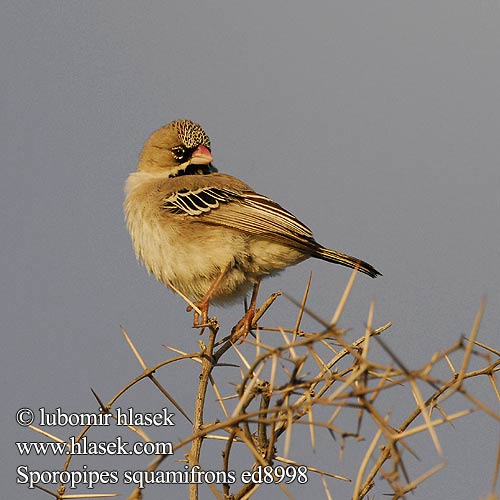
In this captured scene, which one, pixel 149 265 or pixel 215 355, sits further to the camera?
pixel 149 265

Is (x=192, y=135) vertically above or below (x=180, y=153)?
above

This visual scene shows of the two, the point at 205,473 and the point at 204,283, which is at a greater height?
the point at 204,283

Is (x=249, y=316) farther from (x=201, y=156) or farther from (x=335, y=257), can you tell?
(x=201, y=156)

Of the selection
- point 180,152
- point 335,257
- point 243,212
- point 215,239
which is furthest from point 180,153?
point 335,257

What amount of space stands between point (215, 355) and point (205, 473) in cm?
90

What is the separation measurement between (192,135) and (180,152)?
0.60ft

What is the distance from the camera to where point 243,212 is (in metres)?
6.45

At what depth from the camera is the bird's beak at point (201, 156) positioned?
24.5ft

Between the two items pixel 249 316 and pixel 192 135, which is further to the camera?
pixel 192 135

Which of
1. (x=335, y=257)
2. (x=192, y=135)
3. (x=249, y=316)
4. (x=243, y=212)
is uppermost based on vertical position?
(x=192, y=135)

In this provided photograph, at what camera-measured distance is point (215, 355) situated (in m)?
3.71

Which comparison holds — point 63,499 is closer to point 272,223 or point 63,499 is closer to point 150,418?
point 150,418

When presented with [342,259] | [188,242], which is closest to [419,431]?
[342,259]

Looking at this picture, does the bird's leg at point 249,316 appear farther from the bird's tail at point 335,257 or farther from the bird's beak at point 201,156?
the bird's beak at point 201,156
